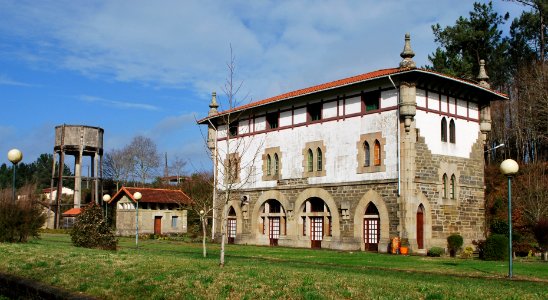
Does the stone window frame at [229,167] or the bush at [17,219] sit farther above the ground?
the stone window frame at [229,167]

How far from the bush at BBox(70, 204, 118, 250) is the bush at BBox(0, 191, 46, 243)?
3672 mm

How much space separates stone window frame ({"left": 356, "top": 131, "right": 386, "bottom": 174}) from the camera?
3200cm

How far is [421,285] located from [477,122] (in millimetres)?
25072

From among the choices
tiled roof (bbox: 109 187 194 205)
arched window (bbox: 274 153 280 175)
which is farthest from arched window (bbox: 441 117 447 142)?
tiled roof (bbox: 109 187 194 205)

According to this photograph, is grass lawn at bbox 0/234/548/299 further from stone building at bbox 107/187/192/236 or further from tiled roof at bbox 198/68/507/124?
stone building at bbox 107/187/192/236

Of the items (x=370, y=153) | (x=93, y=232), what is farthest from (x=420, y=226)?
(x=93, y=232)

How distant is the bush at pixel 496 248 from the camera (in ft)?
85.9

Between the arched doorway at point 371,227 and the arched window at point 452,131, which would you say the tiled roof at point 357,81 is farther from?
the arched doorway at point 371,227

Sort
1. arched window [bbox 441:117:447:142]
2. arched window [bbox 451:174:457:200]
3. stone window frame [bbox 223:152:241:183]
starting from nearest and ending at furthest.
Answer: stone window frame [bbox 223:152:241:183], arched window [bbox 441:117:447:142], arched window [bbox 451:174:457:200]

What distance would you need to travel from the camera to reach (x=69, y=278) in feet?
45.8

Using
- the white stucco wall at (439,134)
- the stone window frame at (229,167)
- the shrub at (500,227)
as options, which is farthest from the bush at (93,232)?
the shrub at (500,227)

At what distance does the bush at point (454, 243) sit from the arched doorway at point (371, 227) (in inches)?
144

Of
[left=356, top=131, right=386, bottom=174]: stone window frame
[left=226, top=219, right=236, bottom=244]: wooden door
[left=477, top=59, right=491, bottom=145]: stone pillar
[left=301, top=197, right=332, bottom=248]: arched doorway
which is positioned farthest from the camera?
[left=226, top=219, right=236, bottom=244]: wooden door

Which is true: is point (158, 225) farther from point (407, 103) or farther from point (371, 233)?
point (407, 103)
